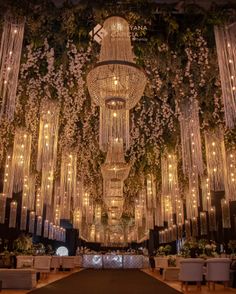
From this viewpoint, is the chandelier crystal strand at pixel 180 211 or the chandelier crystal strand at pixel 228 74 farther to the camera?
the chandelier crystal strand at pixel 180 211

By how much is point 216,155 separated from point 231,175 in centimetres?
133

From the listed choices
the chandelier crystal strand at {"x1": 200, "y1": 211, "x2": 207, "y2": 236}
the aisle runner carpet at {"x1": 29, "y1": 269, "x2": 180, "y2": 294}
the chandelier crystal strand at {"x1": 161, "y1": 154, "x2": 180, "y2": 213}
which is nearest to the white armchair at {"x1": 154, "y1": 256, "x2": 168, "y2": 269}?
the chandelier crystal strand at {"x1": 200, "y1": 211, "x2": 207, "y2": 236}

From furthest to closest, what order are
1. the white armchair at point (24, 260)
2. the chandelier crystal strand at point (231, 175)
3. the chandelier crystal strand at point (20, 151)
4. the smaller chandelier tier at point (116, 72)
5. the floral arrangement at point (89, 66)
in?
the white armchair at point (24, 260) < the chandelier crystal strand at point (231, 175) < the chandelier crystal strand at point (20, 151) < the floral arrangement at point (89, 66) < the smaller chandelier tier at point (116, 72)

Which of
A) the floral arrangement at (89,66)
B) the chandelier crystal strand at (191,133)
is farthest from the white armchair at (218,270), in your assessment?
the floral arrangement at (89,66)

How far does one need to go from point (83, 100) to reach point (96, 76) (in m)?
3.97

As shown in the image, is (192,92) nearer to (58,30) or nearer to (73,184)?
(58,30)

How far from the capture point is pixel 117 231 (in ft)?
85.8

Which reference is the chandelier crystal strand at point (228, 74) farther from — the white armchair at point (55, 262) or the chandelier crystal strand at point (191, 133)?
the white armchair at point (55, 262)

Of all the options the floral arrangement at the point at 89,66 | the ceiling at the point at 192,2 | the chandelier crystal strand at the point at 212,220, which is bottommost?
the chandelier crystal strand at the point at 212,220

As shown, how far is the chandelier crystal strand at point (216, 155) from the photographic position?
27.1 ft

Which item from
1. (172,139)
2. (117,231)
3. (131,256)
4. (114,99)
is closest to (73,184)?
(172,139)

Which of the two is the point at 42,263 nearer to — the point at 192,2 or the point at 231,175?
the point at 231,175

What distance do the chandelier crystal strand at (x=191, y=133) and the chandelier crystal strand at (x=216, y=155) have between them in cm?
72

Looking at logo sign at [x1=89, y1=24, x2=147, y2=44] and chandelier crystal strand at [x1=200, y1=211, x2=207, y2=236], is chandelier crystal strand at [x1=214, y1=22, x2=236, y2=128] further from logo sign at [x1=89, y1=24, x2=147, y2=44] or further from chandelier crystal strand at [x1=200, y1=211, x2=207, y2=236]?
chandelier crystal strand at [x1=200, y1=211, x2=207, y2=236]
